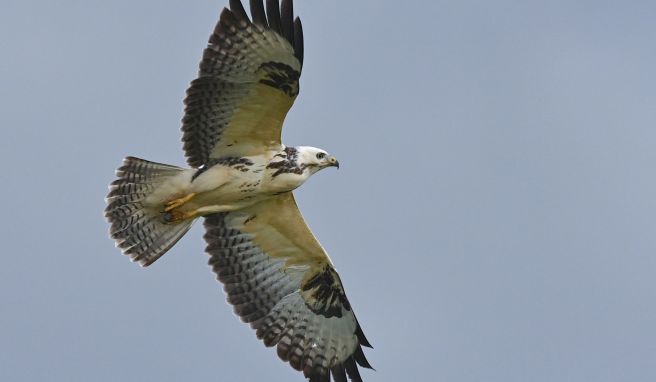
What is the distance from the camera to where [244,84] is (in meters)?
15.5

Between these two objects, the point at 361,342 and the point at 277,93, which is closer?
the point at 277,93

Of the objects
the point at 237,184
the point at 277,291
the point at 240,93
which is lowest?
the point at 277,291

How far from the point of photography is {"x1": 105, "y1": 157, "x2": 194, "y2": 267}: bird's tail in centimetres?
1614

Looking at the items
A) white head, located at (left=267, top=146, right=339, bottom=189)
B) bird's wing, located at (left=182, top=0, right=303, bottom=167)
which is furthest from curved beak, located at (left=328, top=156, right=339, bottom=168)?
bird's wing, located at (left=182, top=0, right=303, bottom=167)

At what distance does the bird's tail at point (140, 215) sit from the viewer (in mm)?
16141

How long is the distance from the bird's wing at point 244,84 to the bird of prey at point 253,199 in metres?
0.01

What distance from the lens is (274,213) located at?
16594 millimetres

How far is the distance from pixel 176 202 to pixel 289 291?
2.13m

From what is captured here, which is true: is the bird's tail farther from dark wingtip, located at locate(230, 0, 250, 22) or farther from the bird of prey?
dark wingtip, located at locate(230, 0, 250, 22)

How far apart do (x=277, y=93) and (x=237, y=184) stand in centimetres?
128

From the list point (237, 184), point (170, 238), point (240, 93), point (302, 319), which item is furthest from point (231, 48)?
point (302, 319)

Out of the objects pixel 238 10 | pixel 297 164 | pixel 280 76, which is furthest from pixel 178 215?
pixel 238 10

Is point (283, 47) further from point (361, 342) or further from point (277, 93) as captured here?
point (361, 342)

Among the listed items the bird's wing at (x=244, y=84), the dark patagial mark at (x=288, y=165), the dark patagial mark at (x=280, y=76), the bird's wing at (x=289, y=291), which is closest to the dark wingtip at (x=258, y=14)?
the bird's wing at (x=244, y=84)
